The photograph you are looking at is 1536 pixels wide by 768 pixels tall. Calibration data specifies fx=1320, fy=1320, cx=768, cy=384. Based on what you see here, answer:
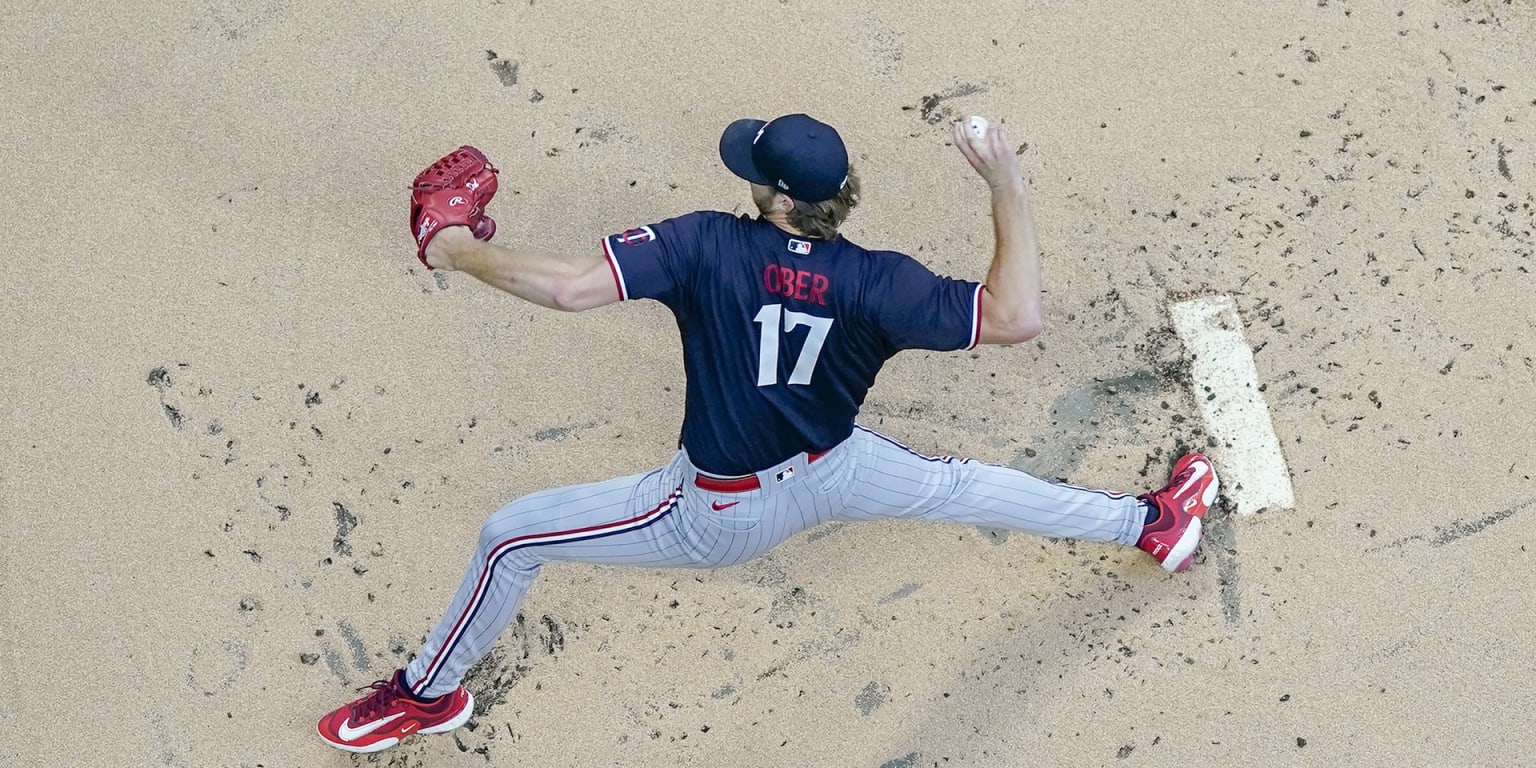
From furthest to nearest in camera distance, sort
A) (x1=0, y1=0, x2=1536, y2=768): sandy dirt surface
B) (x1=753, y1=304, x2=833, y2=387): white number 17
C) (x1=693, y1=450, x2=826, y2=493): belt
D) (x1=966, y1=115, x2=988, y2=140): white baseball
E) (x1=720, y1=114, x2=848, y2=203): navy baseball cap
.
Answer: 1. (x1=0, y1=0, x2=1536, y2=768): sandy dirt surface
2. (x1=693, y1=450, x2=826, y2=493): belt
3. (x1=753, y1=304, x2=833, y2=387): white number 17
4. (x1=720, y1=114, x2=848, y2=203): navy baseball cap
5. (x1=966, y1=115, x2=988, y2=140): white baseball

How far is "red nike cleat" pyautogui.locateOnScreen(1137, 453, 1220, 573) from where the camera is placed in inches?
165

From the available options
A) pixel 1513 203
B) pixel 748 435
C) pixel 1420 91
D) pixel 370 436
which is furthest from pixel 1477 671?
pixel 370 436

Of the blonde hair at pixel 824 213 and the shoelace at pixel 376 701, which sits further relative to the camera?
the shoelace at pixel 376 701

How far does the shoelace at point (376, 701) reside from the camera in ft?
13.7

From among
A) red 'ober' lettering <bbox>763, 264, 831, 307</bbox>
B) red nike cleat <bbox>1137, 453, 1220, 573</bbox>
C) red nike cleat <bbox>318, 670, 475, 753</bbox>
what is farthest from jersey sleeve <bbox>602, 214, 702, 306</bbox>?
red nike cleat <bbox>1137, 453, 1220, 573</bbox>

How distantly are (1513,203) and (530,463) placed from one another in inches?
138

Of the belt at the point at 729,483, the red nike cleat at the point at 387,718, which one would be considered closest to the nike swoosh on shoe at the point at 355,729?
the red nike cleat at the point at 387,718

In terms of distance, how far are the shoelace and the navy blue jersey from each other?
149 cm

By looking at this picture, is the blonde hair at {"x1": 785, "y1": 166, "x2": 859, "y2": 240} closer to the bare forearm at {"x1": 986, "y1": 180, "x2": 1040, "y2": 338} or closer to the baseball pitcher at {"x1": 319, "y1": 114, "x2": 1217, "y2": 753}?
the baseball pitcher at {"x1": 319, "y1": 114, "x2": 1217, "y2": 753}

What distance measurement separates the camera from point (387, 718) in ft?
13.9

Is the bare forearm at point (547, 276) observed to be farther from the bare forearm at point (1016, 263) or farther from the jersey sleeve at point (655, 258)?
the bare forearm at point (1016, 263)

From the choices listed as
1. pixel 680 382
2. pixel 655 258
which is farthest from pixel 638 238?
pixel 680 382

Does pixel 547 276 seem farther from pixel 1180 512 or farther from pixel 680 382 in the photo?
pixel 1180 512

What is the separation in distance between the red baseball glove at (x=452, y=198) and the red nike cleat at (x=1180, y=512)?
2.26 metres
